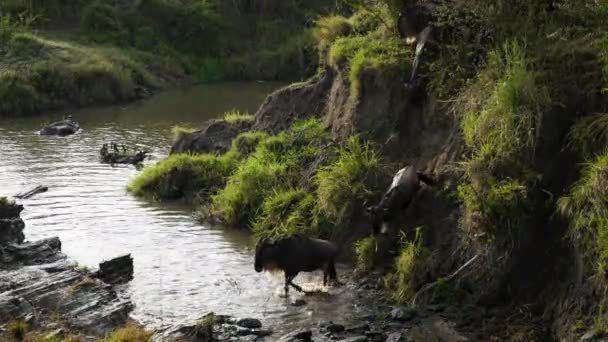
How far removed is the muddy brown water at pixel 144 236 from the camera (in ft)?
39.2

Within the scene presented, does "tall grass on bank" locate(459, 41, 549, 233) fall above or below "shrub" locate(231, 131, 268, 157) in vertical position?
above

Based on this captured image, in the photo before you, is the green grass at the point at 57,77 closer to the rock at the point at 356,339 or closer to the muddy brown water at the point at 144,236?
the muddy brown water at the point at 144,236

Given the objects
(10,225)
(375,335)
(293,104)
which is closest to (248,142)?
(293,104)

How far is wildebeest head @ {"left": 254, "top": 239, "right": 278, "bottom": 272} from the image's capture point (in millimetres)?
12422

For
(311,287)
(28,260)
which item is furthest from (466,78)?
(28,260)

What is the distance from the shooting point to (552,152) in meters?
11.5

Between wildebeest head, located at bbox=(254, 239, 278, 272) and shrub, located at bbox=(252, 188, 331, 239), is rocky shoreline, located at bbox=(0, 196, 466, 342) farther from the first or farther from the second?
shrub, located at bbox=(252, 188, 331, 239)

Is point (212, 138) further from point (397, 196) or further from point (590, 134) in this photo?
point (590, 134)

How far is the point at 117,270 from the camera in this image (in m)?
13.0

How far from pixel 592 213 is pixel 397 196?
327 centimetres

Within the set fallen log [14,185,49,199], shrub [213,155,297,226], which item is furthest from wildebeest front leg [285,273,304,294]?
fallen log [14,185,49,199]

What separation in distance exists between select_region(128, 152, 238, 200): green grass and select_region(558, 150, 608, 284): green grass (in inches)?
349

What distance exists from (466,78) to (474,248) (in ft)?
11.0

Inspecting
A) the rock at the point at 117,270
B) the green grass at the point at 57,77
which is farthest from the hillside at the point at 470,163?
the green grass at the point at 57,77
